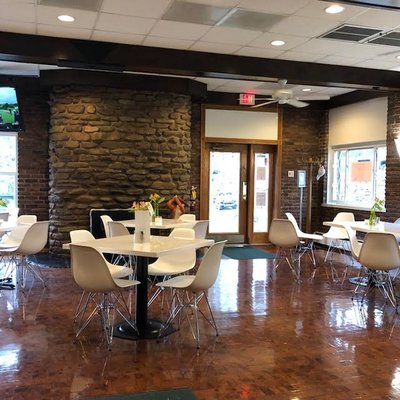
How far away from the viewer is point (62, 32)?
5719 millimetres

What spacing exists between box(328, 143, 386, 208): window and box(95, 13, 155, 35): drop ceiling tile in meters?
5.34

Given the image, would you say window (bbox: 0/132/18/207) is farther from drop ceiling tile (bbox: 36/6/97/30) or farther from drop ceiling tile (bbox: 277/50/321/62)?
drop ceiling tile (bbox: 277/50/321/62)

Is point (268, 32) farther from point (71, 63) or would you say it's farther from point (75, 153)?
point (75, 153)

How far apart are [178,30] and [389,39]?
260 centimetres

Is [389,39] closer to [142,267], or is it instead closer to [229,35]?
[229,35]

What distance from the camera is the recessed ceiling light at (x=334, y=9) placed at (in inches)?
188

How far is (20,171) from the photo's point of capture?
869 centimetres

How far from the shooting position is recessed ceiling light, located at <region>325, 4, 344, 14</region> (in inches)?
188

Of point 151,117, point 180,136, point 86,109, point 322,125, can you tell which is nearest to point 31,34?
point 86,109

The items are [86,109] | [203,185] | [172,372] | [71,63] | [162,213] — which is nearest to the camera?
[172,372]

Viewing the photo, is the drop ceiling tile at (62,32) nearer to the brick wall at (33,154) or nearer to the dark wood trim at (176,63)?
the dark wood trim at (176,63)

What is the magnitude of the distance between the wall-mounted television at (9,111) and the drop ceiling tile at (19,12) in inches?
135

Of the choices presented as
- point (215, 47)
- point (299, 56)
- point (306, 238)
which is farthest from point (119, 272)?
point (299, 56)

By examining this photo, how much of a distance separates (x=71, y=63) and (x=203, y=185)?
4304mm
